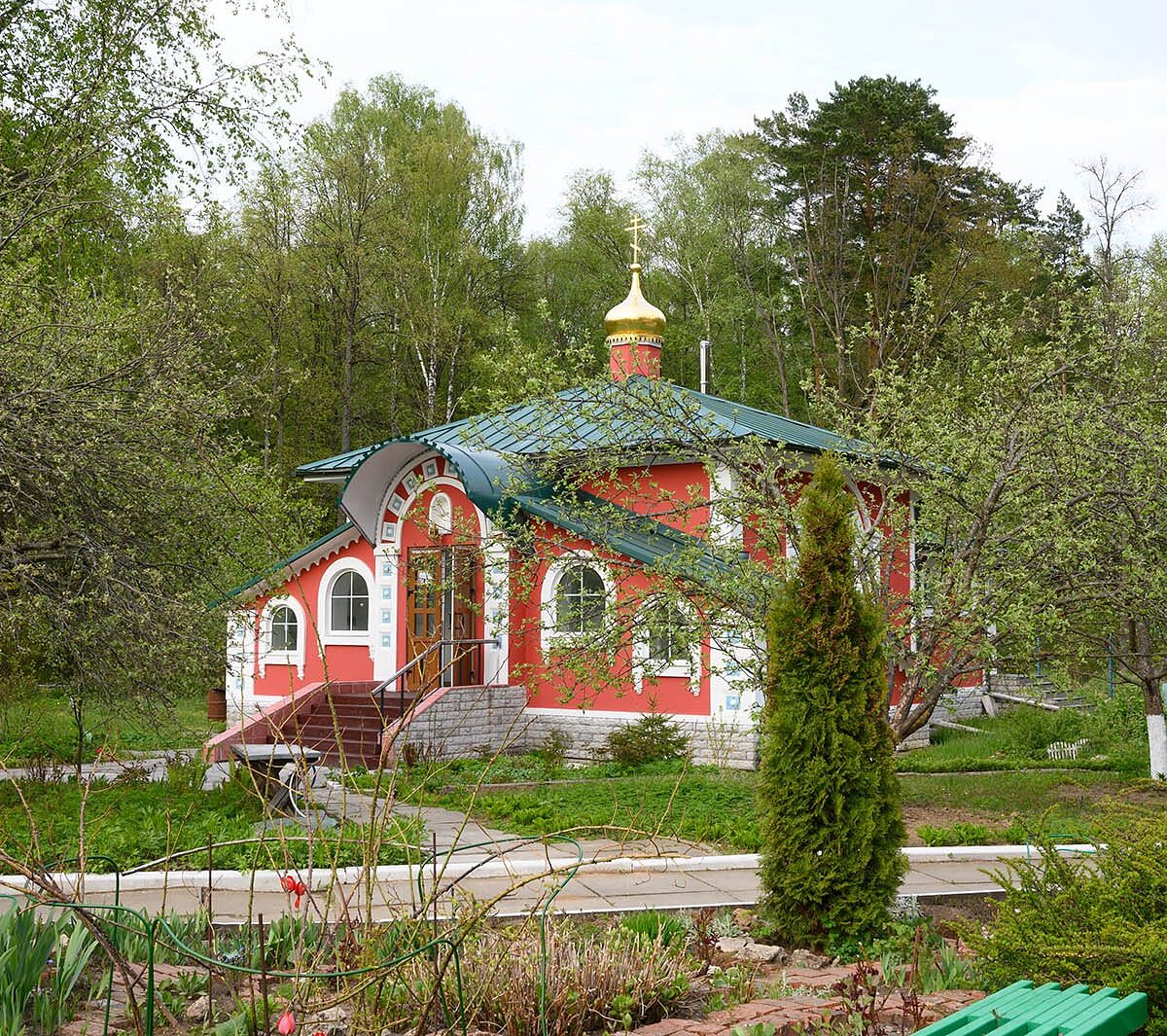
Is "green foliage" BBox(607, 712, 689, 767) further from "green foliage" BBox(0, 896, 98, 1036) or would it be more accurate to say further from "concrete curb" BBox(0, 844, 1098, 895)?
"green foliage" BBox(0, 896, 98, 1036)

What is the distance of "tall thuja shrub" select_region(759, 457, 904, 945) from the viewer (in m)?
5.98

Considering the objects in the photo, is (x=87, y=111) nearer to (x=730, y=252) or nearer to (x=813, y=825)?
(x=813, y=825)

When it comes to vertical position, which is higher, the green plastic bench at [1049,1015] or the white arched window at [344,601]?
the white arched window at [344,601]

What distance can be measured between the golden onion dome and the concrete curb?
12.1 meters

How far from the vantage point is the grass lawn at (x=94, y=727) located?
10.1m

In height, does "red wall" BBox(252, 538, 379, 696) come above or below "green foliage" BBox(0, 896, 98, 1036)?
above

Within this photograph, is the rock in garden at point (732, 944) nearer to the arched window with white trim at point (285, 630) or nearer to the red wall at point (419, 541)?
the red wall at point (419, 541)

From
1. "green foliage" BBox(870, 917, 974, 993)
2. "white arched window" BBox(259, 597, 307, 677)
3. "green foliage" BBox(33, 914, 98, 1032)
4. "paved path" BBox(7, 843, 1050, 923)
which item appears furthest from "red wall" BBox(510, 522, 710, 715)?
"green foliage" BBox(33, 914, 98, 1032)

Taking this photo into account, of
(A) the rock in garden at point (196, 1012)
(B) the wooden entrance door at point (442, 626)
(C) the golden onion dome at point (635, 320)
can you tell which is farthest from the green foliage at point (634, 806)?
(C) the golden onion dome at point (635, 320)

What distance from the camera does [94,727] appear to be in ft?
59.2

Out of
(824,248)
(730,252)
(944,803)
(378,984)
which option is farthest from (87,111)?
(730,252)

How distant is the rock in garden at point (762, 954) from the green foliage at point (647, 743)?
8.02 meters

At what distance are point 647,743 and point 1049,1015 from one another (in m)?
10.3

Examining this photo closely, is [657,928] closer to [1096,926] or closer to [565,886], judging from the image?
[565,886]
